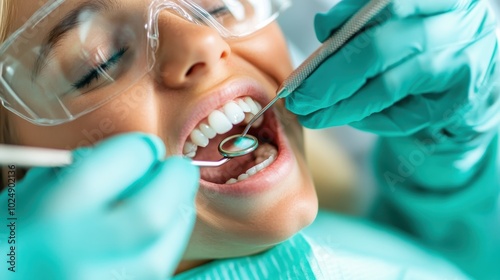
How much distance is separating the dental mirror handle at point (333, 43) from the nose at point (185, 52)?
13 cm

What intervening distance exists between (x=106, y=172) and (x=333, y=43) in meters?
0.40

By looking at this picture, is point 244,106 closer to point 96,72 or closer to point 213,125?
point 213,125

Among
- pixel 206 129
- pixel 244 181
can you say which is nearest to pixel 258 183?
pixel 244 181

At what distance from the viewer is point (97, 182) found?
32.0 inches

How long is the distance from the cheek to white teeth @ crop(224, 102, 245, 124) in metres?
0.11

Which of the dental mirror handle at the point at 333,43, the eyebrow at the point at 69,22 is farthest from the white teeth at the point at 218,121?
the eyebrow at the point at 69,22

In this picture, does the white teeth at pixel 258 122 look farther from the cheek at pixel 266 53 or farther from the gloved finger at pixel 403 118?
the gloved finger at pixel 403 118

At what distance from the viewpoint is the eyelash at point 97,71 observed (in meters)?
0.99

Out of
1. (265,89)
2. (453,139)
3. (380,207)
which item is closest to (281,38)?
(265,89)

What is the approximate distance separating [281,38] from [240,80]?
17 cm

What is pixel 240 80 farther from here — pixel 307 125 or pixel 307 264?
pixel 307 264

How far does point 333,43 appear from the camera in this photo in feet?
3.09

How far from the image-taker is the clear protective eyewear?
3.15ft

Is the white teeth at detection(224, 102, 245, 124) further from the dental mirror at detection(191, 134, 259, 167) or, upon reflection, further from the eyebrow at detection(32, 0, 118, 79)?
the eyebrow at detection(32, 0, 118, 79)
